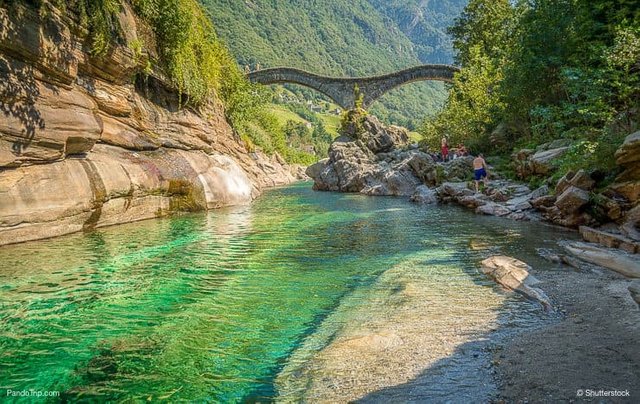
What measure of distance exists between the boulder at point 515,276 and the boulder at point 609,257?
1407 millimetres

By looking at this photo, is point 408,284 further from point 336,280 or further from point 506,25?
point 506,25

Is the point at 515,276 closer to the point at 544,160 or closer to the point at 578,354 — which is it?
the point at 578,354

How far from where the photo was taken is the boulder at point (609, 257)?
700 cm

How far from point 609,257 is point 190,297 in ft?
25.8

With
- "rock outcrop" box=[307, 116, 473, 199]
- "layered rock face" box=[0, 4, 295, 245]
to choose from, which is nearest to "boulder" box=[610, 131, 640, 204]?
"rock outcrop" box=[307, 116, 473, 199]

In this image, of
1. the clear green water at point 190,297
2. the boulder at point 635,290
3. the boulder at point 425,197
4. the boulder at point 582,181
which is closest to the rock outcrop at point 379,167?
the boulder at point 425,197

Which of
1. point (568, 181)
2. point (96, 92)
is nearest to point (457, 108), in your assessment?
point (568, 181)

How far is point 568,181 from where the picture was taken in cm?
1316

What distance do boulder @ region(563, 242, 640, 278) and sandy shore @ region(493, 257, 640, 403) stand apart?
3.87 ft

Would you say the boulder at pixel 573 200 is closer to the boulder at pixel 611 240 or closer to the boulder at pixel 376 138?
the boulder at pixel 611 240

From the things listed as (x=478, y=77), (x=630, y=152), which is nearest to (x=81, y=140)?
(x=630, y=152)

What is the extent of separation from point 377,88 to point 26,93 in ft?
209

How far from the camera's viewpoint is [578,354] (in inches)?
161

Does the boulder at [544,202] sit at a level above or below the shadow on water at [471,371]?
above
